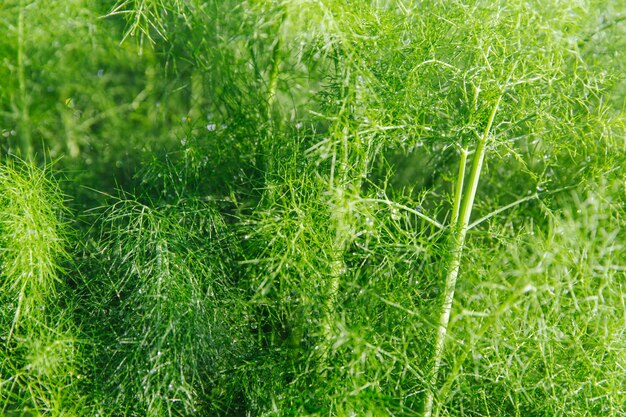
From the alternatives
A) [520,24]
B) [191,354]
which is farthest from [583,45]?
[191,354]

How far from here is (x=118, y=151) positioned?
7.41 ft

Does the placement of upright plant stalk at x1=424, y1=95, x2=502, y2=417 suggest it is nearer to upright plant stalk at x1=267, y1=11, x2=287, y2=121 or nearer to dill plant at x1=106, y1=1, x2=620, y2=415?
dill plant at x1=106, y1=1, x2=620, y2=415

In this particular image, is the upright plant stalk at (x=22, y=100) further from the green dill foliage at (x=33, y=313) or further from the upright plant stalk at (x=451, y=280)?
the upright plant stalk at (x=451, y=280)

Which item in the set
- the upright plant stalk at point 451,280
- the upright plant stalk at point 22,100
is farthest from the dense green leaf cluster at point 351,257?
the upright plant stalk at point 22,100

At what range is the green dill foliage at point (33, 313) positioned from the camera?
1549 millimetres

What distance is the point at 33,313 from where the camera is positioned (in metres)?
1.60

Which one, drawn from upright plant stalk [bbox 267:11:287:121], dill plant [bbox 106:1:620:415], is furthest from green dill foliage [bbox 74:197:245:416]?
upright plant stalk [bbox 267:11:287:121]

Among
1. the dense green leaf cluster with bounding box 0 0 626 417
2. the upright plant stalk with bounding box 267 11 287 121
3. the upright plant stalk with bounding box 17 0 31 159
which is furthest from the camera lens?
the upright plant stalk with bounding box 17 0 31 159

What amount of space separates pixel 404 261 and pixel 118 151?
1152mm

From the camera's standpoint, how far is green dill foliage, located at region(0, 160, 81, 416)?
1549 millimetres

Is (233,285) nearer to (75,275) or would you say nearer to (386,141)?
(75,275)

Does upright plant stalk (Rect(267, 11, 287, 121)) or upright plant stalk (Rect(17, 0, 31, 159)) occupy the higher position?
upright plant stalk (Rect(267, 11, 287, 121))

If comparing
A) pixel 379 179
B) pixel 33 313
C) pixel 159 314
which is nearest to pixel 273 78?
pixel 379 179

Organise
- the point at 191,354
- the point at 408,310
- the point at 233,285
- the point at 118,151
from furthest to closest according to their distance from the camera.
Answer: the point at 118,151 < the point at 233,285 < the point at 191,354 < the point at 408,310
